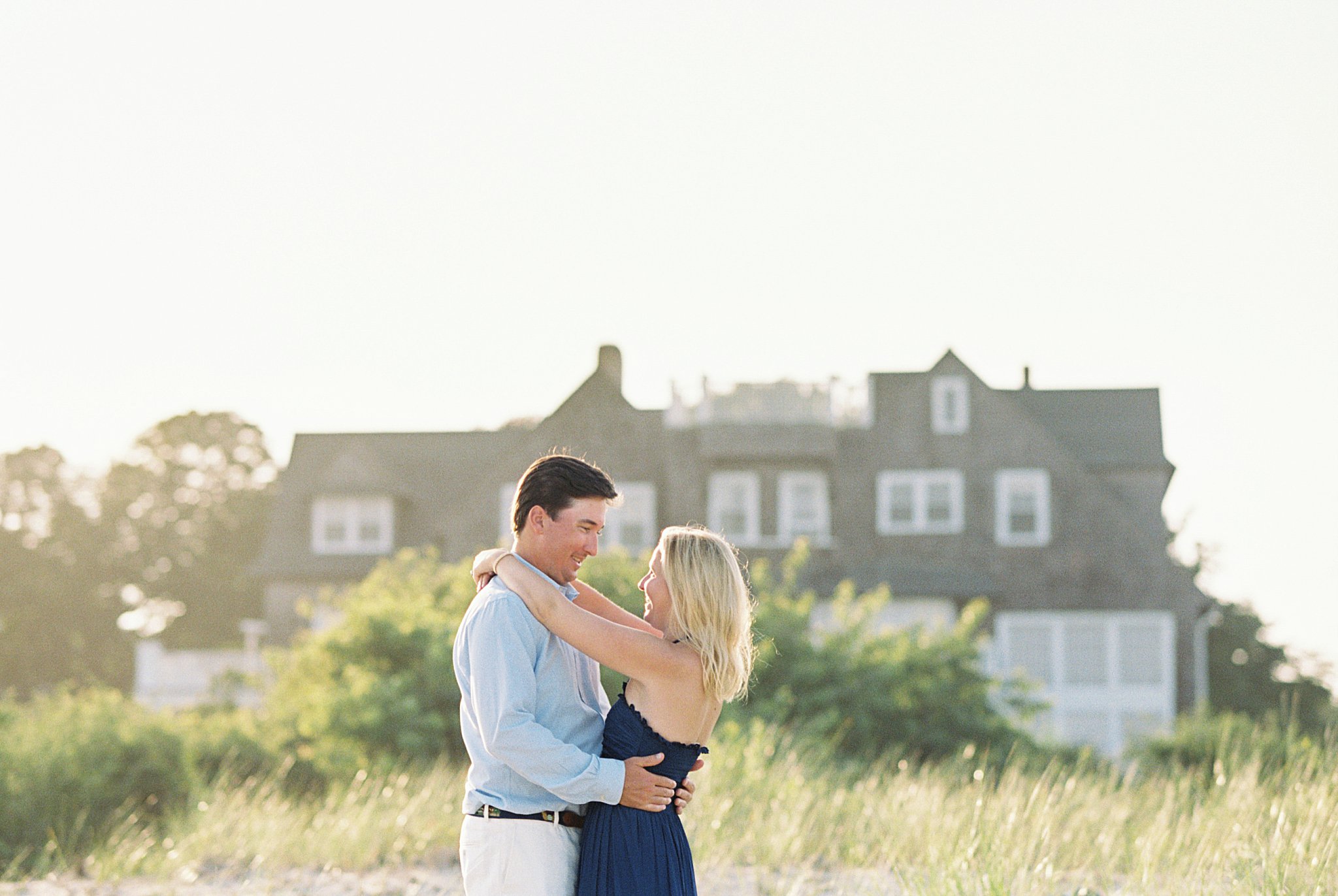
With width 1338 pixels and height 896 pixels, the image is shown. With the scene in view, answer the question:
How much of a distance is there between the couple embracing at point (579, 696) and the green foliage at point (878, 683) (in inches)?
526

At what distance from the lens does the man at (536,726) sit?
454 cm

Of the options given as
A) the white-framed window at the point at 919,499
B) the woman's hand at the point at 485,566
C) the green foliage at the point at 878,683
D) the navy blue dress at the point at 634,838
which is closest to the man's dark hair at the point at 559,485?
the woman's hand at the point at 485,566

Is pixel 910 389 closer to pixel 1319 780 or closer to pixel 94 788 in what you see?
pixel 94 788

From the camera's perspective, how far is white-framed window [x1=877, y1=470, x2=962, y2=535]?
33.9 metres

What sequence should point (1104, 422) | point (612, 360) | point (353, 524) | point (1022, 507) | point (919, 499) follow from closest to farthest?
point (1022, 507) < point (919, 499) < point (1104, 422) < point (612, 360) < point (353, 524)

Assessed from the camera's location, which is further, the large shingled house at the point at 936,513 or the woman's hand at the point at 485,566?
the large shingled house at the point at 936,513

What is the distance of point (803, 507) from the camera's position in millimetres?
34156

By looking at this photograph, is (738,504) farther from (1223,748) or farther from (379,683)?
(1223,748)

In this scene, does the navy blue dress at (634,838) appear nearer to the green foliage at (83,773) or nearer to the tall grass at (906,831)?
the tall grass at (906,831)

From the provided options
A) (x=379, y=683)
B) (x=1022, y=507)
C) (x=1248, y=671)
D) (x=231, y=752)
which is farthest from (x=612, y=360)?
(x=231, y=752)

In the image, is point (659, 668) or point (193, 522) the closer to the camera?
point (659, 668)

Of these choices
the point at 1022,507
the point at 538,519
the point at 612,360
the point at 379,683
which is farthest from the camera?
the point at 612,360

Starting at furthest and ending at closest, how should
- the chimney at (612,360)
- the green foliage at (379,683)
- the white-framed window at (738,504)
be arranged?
the chimney at (612,360), the white-framed window at (738,504), the green foliage at (379,683)

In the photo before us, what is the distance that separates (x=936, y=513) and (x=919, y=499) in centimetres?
48
